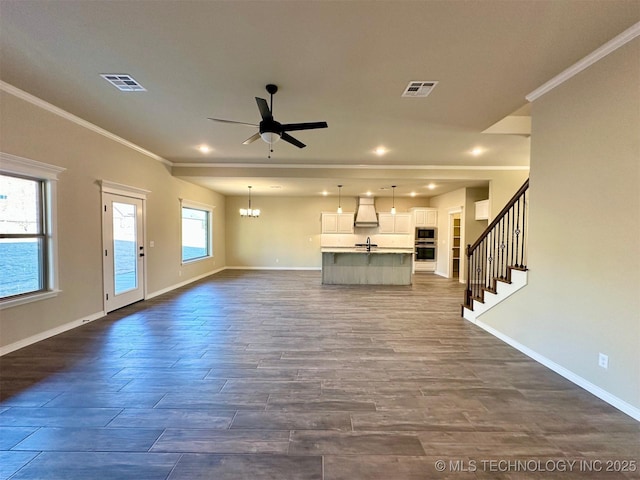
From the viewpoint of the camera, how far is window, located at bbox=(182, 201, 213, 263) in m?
7.68

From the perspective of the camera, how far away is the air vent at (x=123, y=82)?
9.40 feet

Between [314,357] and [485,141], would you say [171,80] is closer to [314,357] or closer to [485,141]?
[314,357]

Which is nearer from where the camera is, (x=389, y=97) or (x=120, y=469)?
(x=120, y=469)

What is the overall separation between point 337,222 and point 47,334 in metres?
7.84

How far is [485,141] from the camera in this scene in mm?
4766

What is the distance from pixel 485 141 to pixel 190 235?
24.9ft

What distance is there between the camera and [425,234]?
9.96 meters

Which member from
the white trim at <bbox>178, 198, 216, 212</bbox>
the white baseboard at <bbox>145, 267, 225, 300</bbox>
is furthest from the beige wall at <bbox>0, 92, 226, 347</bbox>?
the white trim at <bbox>178, 198, 216, 212</bbox>

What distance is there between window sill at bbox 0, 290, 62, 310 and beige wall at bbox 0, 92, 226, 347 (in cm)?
6

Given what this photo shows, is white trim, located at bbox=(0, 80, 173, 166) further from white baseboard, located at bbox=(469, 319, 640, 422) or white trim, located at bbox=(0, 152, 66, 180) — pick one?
white baseboard, located at bbox=(469, 319, 640, 422)

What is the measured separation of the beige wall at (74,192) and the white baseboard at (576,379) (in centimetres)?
598

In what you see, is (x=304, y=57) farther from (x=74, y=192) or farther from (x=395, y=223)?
(x=395, y=223)

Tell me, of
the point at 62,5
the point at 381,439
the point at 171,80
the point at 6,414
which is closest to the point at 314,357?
the point at 381,439

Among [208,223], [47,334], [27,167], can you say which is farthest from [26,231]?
[208,223]
